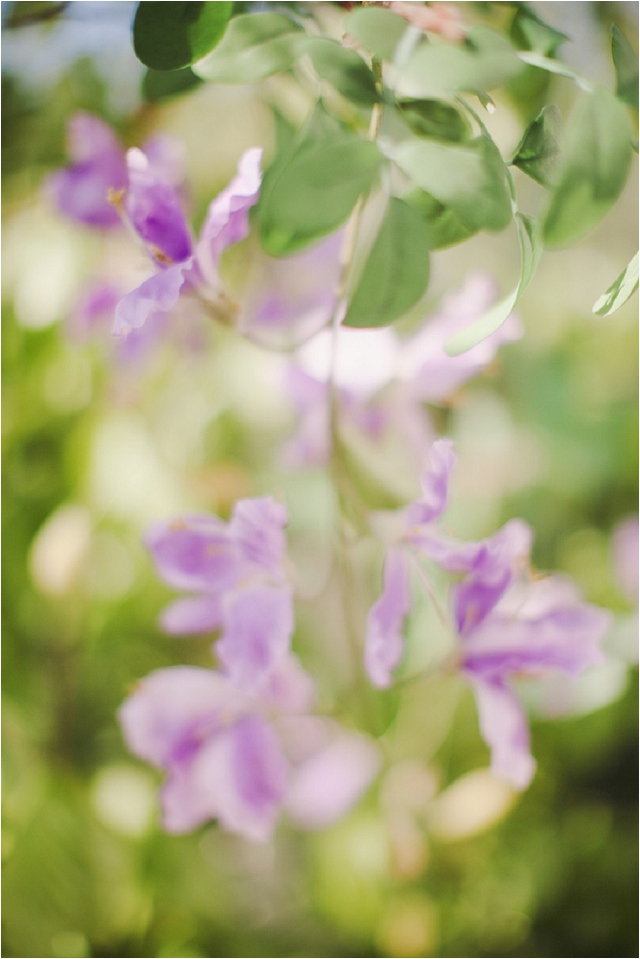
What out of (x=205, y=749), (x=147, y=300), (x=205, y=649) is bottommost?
(x=205, y=649)

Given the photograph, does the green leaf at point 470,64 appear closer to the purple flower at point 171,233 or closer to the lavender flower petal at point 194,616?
the purple flower at point 171,233

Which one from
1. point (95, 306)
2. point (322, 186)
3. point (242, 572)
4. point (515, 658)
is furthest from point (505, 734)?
point (95, 306)

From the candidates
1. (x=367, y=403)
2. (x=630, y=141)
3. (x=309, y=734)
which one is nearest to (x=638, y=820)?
(x=309, y=734)

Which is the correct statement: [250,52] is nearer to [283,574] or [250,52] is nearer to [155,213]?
[155,213]

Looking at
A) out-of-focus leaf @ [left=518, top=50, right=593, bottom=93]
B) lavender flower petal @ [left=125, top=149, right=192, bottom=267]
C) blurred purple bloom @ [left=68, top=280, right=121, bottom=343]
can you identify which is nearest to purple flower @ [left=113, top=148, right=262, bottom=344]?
lavender flower petal @ [left=125, top=149, right=192, bottom=267]

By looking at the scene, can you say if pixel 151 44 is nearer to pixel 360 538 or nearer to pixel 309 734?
pixel 360 538

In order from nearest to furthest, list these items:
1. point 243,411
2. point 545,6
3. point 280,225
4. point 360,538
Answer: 1. point 280,225
2. point 360,538
3. point 545,6
4. point 243,411
